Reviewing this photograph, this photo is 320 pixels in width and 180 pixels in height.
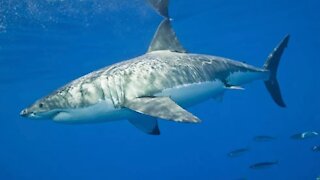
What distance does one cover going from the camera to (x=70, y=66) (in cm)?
3316

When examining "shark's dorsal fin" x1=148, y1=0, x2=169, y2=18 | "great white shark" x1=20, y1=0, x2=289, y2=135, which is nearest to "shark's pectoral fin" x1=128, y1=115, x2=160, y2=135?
"great white shark" x1=20, y1=0, x2=289, y2=135

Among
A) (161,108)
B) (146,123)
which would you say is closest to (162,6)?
(146,123)

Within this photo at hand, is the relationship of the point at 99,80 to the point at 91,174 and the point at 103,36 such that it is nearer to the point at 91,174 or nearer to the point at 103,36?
the point at 103,36

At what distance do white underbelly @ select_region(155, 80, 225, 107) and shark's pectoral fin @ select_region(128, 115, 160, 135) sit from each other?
0.58 metres

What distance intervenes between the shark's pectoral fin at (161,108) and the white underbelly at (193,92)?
2.10ft

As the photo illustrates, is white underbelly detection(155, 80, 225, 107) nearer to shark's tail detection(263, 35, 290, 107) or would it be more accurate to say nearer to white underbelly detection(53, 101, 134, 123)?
white underbelly detection(53, 101, 134, 123)

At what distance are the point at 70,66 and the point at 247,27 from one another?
1562 cm

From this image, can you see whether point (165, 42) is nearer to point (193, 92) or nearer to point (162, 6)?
point (162, 6)

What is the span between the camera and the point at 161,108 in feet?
16.6

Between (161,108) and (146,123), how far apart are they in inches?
62.4

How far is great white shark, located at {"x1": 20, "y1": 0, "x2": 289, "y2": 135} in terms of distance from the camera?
212 inches

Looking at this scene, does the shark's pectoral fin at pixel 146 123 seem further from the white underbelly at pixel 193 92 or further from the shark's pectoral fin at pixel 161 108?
the shark's pectoral fin at pixel 161 108

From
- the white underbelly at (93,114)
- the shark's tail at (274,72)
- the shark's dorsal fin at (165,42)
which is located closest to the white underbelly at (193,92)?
the white underbelly at (93,114)

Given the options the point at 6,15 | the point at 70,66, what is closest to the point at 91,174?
the point at 70,66
